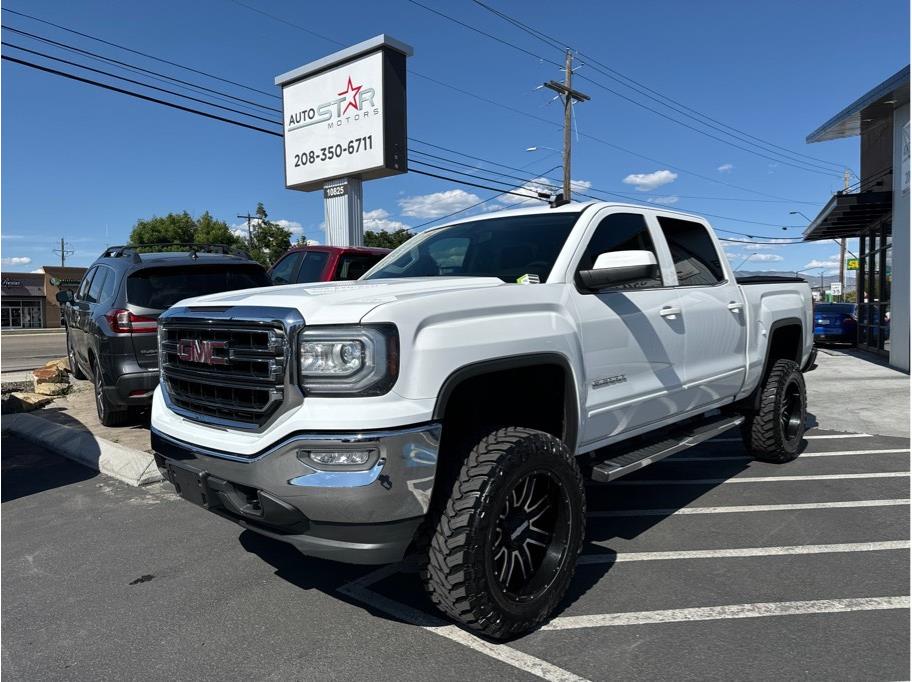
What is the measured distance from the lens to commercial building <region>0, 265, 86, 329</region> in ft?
192

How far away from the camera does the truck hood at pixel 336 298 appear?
2627mm

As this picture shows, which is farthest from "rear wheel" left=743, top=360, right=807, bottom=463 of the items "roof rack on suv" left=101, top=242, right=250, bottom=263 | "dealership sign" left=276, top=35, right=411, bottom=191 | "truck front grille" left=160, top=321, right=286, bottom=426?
"dealership sign" left=276, top=35, right=411, bottom=191

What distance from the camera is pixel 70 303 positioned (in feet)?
28.2

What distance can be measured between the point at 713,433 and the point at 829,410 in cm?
525

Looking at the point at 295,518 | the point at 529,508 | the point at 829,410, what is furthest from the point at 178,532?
the point at 829,410

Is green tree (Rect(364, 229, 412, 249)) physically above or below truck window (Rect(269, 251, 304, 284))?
above

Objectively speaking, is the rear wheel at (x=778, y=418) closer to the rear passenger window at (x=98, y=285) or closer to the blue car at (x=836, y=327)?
the rear passenger window at (x=98, y=285)

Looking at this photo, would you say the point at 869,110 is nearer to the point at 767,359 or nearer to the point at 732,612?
the point at 767,359

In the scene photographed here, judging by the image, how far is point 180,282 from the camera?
22.5 ft

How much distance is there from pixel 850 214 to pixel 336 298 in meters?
17.4

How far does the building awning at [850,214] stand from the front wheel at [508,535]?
14.8 metres

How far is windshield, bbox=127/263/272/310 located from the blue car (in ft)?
55.9

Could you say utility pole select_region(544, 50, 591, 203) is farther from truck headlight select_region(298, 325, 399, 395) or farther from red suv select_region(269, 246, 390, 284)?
truck headlight select_region(298, 325, 399, 395)

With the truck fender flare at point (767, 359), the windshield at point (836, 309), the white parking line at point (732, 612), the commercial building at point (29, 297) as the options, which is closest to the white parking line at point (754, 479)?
the truck fender flare at point (767, 359)
